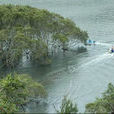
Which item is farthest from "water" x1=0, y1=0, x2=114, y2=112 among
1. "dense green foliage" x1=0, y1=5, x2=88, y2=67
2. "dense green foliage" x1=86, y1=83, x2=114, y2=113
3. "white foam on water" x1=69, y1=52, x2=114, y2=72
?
"dense green foliage" x1=86, y1=83, x2=114, y2=113

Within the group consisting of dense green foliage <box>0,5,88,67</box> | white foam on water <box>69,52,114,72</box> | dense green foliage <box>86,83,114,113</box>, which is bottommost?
dense green foliage <box>86,83,114,113</box>

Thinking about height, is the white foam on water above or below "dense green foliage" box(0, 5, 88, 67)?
below

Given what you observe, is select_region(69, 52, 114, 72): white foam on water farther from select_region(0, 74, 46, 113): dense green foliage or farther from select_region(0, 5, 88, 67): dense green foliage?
select_region(0, 74, 46, 113): dense green foliage

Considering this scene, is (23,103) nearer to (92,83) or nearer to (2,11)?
(92,83)

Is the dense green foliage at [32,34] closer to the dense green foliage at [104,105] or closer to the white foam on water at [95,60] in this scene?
the white foam on water at [95,60]

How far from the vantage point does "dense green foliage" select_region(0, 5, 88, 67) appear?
249ft

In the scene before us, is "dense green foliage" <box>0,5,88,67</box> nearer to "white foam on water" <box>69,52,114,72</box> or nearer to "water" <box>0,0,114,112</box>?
"water" <box>0,0,114,112</box>

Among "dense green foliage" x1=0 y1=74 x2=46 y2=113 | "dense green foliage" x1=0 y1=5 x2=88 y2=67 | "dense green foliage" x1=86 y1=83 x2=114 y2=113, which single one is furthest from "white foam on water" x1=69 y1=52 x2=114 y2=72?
"dense green foliage" x1=86 y1=83 x2=114 y2=113

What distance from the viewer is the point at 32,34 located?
8062cm

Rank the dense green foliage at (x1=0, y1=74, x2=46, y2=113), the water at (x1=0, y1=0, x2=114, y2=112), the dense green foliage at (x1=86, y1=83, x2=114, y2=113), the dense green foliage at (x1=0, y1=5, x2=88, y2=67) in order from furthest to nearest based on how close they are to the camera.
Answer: the dense green foliage at (x1=0, y1=5, x2=88, y2=67) → the water at (x1=0, y1=0, x2=114, y2=112) → the dense green foliage at (x1=0, y1=74, x2=46, y2=113) → the dense green foliage at (x1=86, y1=83, x2=114, y2=113)

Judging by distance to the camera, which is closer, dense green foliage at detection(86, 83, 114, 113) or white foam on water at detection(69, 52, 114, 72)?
dense green foliage at detection(86, 83, 114, 113)

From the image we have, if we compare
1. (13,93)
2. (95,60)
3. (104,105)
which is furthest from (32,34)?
(104,105)

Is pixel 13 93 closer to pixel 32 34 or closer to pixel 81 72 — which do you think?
pixel 81 72

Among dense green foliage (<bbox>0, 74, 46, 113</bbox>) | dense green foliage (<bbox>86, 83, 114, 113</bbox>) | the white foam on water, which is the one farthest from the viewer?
the white foam on water
